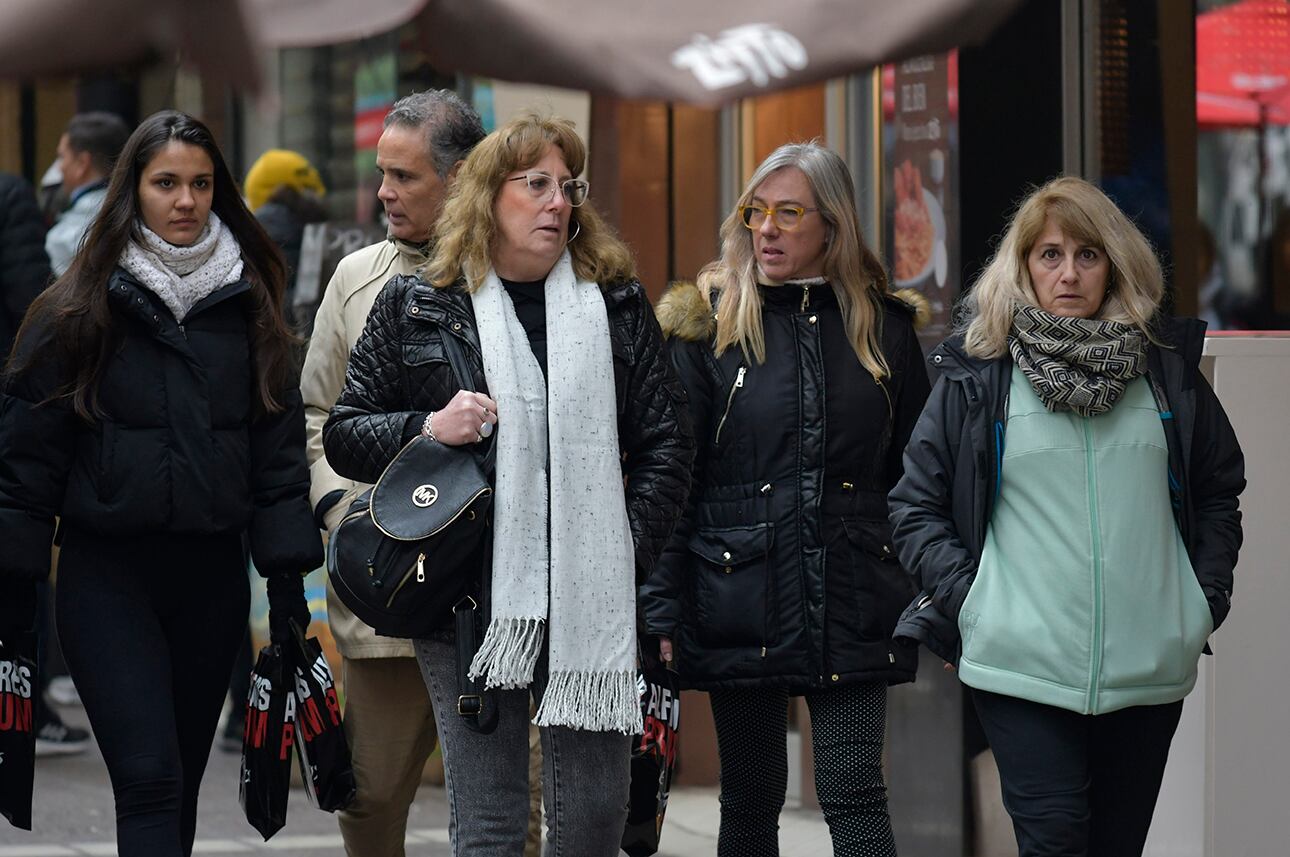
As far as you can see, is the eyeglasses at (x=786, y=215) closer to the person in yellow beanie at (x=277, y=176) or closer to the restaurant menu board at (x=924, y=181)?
the restaurant menu board at (x=924, y=181)

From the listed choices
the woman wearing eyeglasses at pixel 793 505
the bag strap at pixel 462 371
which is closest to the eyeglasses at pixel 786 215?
the woman wearing eyeglasses at pixel 793 505

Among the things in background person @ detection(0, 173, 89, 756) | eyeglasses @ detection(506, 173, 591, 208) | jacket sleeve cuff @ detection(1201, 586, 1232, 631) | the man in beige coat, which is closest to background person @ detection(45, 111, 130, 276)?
background person @ detection(0, 173, 89, 756)

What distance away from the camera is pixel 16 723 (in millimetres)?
4781

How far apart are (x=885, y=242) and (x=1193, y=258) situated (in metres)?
0.96

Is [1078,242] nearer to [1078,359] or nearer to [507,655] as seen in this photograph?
[1078,359]

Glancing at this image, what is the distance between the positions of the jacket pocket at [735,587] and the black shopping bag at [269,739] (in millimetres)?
963

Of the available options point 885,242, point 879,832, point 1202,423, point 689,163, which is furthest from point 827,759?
point 689,163

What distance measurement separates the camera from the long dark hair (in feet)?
15.5

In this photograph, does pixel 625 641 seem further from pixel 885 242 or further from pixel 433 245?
pixel 885 242

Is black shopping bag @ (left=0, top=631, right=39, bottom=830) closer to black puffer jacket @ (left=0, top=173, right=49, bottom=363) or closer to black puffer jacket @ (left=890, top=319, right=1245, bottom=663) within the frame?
black puffer jacket @ (left=890, top=319, right=1245, bottom=663)

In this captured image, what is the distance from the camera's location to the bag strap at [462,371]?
4.35 m

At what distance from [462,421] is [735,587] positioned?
97 cm

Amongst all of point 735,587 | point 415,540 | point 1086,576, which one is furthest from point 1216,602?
point 415,540

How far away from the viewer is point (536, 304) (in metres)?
4.52
